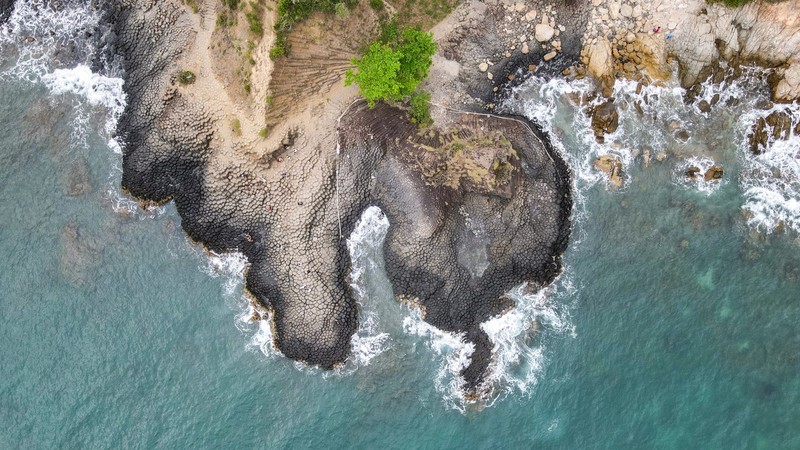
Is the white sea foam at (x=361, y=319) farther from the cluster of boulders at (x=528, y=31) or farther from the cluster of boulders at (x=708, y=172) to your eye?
the cluster of boulders at (x=708, y=172)

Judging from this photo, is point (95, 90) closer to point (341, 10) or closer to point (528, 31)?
point (341, 10)

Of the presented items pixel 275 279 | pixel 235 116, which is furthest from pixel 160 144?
pixel 275 279

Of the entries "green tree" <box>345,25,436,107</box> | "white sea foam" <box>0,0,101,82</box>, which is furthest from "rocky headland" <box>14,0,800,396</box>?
"white sea foam" <box>0,0,101,82</box>

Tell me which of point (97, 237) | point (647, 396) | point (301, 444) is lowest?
point (301, 444)

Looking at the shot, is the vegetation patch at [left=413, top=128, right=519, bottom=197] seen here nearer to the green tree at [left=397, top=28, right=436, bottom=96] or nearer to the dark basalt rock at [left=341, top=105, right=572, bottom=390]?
the dark basalt rock at [left=341, top=105, right=572, bottom=390]

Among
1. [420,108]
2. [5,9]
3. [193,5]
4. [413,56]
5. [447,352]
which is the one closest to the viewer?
[413,56]

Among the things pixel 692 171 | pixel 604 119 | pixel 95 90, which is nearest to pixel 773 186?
pixel 692 171

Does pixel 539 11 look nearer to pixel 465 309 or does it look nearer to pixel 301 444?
pixel 465 309
